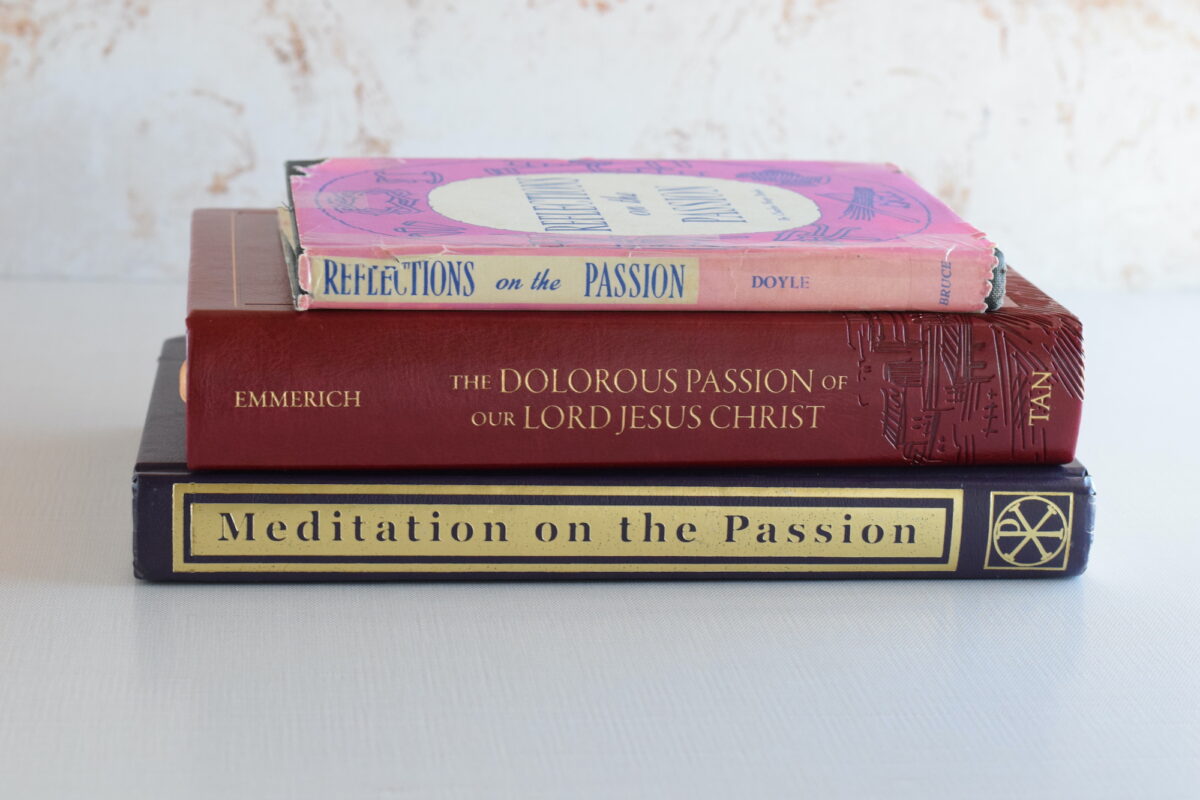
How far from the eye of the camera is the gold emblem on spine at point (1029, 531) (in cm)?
61

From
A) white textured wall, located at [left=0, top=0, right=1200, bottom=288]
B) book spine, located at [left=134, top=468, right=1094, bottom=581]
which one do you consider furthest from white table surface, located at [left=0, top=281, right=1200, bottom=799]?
white textured wall, located at [left=0, top=0, right=1200, bottom=288]

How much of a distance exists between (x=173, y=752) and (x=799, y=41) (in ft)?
2.73

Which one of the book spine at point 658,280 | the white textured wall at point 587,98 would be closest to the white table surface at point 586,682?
Answer: the book spine at point 658,280

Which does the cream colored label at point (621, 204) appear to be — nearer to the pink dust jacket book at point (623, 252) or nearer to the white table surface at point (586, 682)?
the pink dust jacket book at point (623, 252)

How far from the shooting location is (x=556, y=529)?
60 centimetres

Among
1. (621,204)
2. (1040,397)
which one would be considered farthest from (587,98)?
(1040,397)

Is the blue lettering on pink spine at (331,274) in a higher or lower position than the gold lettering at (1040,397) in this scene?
higher

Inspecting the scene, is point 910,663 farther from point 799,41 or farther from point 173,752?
point 799,41

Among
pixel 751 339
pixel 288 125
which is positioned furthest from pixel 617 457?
pixel 288 125

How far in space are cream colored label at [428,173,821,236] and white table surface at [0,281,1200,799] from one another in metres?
0.14

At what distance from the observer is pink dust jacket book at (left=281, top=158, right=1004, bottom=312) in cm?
57

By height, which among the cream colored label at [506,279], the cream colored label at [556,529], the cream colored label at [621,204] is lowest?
the cream colored label at [556,529]

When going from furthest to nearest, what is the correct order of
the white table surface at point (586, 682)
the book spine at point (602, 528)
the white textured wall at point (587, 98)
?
the white textured wall at point (587, 98), the book spine at point (602, 528), the white table surface at point (586, 682)

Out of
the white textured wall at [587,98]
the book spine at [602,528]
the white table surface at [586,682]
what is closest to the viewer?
the white table surface at [586,682]
